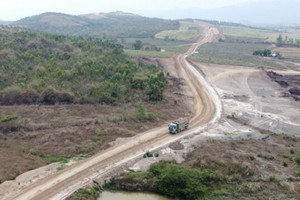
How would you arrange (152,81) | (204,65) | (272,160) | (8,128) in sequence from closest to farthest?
(272,160) < (8,128) < (152,81) < (204,65)

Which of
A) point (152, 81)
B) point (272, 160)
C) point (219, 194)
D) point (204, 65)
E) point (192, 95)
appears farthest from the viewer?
point (204, 65)

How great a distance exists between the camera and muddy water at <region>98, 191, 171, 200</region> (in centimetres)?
2709

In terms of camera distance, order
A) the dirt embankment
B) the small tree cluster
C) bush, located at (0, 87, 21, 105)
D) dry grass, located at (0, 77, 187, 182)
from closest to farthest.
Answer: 1. dry grass, located at (0, 77, 187, 182)
2. bush, located at (0, 87, 21, 105)
3. the dirt embankment
4. the small tree cluster

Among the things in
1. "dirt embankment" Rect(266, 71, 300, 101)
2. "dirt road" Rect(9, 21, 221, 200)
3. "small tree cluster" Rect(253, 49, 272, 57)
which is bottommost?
"dirt road" Rect(9, 21, 221, 200)

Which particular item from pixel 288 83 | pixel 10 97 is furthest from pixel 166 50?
pixel 10 97

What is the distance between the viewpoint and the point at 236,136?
133 ft

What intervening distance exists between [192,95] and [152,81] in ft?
32.5

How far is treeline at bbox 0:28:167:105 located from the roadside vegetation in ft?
71.8

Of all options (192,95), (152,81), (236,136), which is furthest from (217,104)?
(236,136)

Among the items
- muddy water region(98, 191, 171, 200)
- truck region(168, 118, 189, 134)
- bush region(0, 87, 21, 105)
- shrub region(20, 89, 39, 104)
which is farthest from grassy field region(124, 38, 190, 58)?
muddy water region(98, 191, 171, 200)

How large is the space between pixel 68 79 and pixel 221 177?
35.4 metres

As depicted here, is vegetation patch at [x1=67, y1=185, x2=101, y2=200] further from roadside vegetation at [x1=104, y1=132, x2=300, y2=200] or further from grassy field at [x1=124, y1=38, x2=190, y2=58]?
grassy field at [x1=124, y1=38, x2=190, y2=58]

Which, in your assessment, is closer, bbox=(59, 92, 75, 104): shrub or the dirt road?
the dirt road

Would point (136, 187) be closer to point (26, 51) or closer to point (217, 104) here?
point (217, 104)
